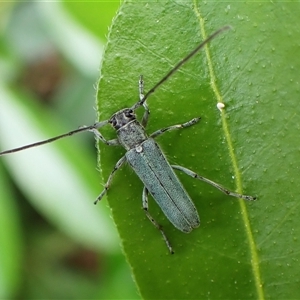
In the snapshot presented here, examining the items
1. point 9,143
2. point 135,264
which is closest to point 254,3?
point 135,264

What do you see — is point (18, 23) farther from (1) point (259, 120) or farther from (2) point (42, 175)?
(1) point (259, 120)

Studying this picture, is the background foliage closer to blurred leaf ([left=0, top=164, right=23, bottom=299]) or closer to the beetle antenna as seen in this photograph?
the beetle antenna

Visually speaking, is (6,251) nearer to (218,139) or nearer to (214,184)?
(214,184)

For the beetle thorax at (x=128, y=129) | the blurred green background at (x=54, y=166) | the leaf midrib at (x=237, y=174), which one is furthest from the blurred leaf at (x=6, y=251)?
the leaf midrib at (x=237, y=174)

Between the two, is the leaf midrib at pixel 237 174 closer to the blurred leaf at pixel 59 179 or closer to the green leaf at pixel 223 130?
the green leaf at pixel 223 130

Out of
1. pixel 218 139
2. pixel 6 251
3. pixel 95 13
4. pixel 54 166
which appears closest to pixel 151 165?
pixel 218 139
